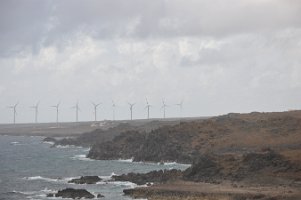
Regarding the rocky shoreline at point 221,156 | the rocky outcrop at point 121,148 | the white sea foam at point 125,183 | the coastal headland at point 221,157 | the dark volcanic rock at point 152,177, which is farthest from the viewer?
the rocky outcrop at point 121,148

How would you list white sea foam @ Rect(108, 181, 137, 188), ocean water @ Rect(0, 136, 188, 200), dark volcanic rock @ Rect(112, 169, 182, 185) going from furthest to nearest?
dark volcanic rock @ Rect(112, 169, 182, 185) → white sea foam @ Rect(108, 181, 137, 188) → ocean water @ Rect(0, 136, 188, 200)

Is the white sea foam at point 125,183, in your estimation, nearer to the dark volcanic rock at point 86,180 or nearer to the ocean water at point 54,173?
the ocean water at point 54,173

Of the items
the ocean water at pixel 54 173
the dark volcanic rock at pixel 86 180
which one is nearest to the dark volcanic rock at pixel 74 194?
the ocean water at pixel 54 173

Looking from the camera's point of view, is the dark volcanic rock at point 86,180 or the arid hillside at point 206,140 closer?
the dark volcanic rock at point 86,180

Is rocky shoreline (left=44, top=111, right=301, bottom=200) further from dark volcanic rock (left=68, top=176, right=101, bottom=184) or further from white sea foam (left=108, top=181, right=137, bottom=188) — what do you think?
dark volcanic rock (left=68, top=176, right=101, bottom=184)

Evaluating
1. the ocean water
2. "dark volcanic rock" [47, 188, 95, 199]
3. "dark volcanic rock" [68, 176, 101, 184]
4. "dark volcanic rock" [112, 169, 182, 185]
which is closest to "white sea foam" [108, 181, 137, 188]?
the ocean water

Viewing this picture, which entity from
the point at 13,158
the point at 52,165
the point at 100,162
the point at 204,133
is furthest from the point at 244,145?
the point at 13,158

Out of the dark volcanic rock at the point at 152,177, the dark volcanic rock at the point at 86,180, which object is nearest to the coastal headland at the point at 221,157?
the dark volcanic rock at the point at 152,177

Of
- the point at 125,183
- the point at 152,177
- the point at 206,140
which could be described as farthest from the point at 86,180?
the point at 206,140

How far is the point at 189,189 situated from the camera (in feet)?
303

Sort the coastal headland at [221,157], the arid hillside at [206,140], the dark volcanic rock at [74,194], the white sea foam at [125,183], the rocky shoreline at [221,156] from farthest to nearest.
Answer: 1. the arid hillside at [206,140]
2. the white sea foam at [125,183]
3. the dark volcanic rock at [74,194]
4. the rocky shoreline at [221,156]
5. the coastal headland at [221,157]

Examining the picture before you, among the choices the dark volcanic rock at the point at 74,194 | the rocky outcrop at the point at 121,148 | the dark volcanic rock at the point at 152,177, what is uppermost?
the rocky outcrop at the point at 121,148

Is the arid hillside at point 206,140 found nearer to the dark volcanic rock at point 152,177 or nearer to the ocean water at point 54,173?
the ocean water at point 54,173

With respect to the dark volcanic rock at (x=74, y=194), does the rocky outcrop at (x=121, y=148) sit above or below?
above
